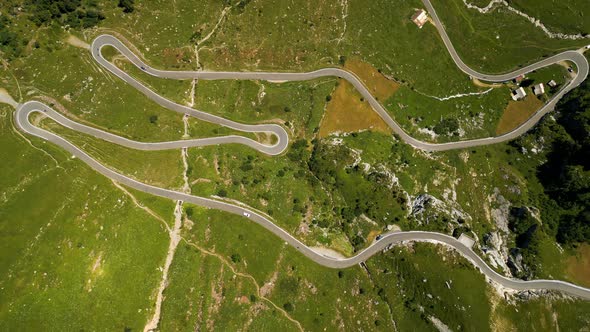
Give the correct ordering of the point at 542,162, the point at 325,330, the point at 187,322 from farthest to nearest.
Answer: the point at 542,162 < the point at 325,330 < the point at 187,322

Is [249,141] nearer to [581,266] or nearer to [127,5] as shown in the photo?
[127,5]

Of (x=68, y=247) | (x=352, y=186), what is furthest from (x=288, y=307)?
(x=68, y=247)

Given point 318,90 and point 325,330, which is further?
point 318,90

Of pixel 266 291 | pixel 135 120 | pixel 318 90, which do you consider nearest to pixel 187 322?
pixel 266 291

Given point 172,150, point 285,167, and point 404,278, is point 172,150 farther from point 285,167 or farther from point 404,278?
point 404,278

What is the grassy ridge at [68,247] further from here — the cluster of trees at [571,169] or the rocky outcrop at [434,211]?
the cluster of trees at [571,169]

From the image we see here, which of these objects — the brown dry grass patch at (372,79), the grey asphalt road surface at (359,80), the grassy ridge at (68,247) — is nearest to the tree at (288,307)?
the grassy ridge at (68,247)

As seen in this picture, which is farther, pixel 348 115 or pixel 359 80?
pixel 359 80
